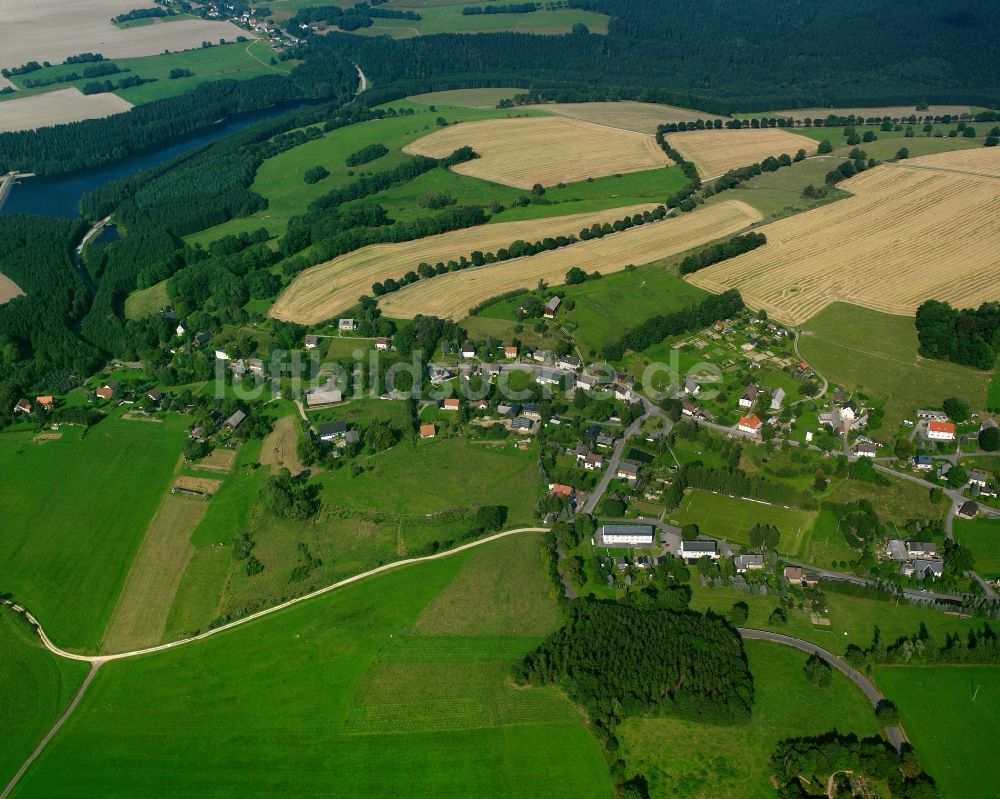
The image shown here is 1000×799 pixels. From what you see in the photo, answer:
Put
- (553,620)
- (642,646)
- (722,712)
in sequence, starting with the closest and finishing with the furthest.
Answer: (722,712)
(642,646)
(553,620)

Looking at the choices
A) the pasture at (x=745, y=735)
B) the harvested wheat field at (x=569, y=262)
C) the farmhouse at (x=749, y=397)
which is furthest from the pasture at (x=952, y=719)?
the harvested wheat field at (x=569, y=262)

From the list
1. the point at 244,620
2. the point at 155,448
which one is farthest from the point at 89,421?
the point at 244,620

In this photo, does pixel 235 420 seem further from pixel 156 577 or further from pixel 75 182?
pixel 75 182

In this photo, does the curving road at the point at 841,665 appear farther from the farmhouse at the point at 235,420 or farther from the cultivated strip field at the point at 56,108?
the cultivated strip field at the point at 56,108

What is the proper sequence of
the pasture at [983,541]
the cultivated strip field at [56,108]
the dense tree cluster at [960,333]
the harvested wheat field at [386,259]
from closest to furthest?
the pasture at [983,541], the dense tree cluster at [960,333], the harvested wheat field at [386,259], the cultivated strip field at [56,108]

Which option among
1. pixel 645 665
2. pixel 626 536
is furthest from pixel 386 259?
pixel 645 665

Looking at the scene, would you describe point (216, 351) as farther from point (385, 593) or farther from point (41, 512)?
point (385, 593)
